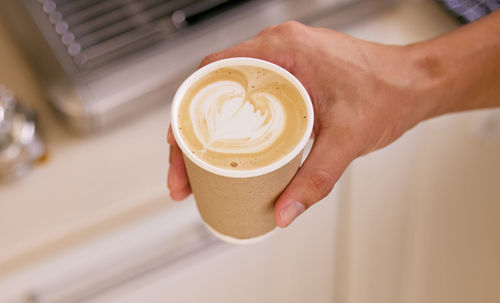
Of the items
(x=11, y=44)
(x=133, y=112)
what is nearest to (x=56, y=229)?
(x=133, y=112)

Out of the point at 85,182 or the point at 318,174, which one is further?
the point at 85,182

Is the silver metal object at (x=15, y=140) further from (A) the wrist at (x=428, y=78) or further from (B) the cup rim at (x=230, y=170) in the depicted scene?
(A) the wrist at (x=428, y=78)

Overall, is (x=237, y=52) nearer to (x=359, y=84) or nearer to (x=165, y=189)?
(x=359, y=84)

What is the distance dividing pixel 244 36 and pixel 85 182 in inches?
10.9

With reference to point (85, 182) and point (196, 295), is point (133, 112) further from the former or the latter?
point (196, 295)

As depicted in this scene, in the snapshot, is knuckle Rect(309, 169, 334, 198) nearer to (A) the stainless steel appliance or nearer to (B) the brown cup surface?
(B) the brown cup surface

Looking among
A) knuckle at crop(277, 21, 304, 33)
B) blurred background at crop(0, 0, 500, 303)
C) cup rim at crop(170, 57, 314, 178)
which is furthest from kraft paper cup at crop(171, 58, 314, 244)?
blurred background at crop(0, 0, 500, 303)

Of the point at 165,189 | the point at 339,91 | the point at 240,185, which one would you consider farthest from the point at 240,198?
the point at 165,189

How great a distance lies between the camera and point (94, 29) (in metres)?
0.75

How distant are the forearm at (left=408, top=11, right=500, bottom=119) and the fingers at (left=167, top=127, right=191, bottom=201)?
28 cm

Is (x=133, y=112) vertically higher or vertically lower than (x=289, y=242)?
higher

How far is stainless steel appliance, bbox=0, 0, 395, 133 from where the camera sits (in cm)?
73

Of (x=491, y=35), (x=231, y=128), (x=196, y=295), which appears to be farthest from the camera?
(x=196, y=295)

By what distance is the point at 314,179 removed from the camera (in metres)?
0.54
